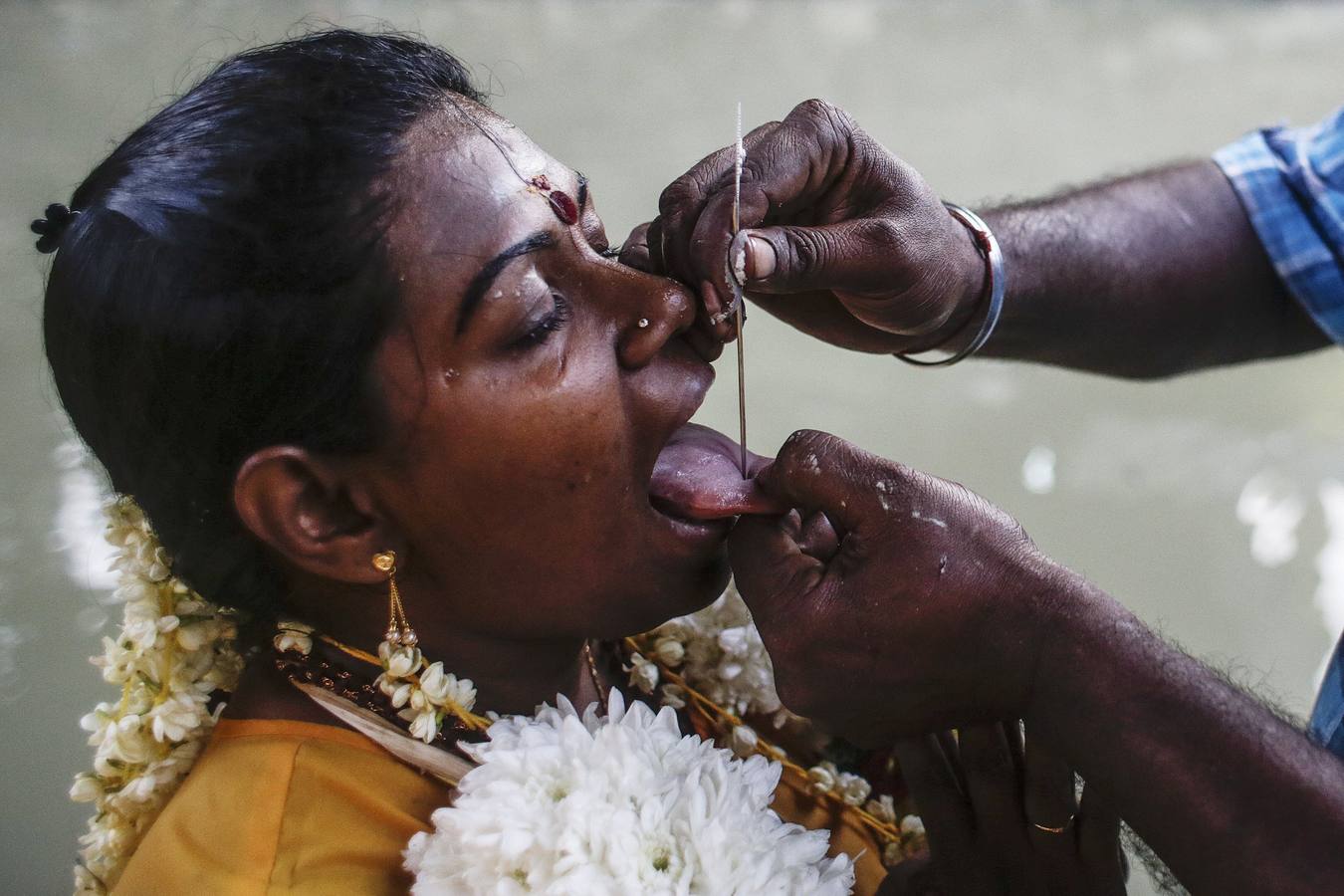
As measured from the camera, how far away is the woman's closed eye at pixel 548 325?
169 centimetres

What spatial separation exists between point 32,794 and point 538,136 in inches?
112

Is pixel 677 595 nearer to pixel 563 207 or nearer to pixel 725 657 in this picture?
pixel 725 657

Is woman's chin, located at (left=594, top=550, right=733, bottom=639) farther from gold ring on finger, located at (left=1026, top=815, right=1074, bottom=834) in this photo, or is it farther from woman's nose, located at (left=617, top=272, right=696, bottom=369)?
gold ring on finger, located at (left=1026, top=815, right=1074, bottom=834)

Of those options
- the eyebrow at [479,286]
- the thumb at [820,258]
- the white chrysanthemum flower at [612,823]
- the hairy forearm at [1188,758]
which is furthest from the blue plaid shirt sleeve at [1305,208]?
the eyebrow at [479,286]

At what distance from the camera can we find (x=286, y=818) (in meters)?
1.69

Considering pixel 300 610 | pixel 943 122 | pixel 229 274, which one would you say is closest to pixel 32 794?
pixel 300 610

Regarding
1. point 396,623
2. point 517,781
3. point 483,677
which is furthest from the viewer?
point 483,677

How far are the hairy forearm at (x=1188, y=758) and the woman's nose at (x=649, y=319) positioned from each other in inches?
26.1

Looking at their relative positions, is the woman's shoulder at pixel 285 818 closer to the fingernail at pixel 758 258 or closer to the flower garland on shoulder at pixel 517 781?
the flower garland on shoulder at pixel 517 781

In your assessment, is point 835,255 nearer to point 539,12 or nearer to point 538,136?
point 538,136

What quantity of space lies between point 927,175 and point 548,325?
3472 mm

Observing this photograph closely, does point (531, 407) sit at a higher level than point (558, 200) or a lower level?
lower

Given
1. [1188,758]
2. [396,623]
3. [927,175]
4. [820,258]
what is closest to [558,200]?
[820,258]

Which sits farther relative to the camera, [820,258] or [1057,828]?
[820,258]
